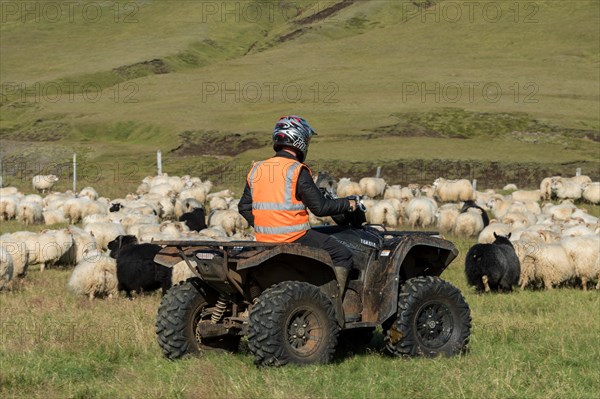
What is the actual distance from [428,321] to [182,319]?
2212mm

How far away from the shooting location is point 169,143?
55.7 metres

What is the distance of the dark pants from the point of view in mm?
7539

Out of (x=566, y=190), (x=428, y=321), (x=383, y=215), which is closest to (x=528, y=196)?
(x=566, y=190)

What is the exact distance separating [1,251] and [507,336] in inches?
332

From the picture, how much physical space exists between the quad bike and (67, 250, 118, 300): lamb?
6019 millimetres

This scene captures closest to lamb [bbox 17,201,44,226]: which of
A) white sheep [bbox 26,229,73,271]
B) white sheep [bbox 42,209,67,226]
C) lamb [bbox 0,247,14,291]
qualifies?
white sheep [bbox 42,209,67,226]

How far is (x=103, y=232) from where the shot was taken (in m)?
19.6

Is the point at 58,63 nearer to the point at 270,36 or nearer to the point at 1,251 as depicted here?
the point at 270,36

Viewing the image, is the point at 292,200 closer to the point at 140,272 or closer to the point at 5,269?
the point at 140,272

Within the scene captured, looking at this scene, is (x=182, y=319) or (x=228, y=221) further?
(x=228, y=221)

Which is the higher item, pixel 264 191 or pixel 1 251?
pixel 264 191

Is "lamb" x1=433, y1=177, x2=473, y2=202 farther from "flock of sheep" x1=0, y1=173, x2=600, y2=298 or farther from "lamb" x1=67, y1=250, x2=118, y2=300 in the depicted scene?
"lamb" x1=67, y1=250, x2=118, y2=300

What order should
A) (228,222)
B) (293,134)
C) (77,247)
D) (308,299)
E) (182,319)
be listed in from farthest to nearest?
(228,222), (77,247), (182,319), (293,134), (308,299)

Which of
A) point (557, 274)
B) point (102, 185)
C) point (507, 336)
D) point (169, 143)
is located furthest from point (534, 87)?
point (507, 336)
